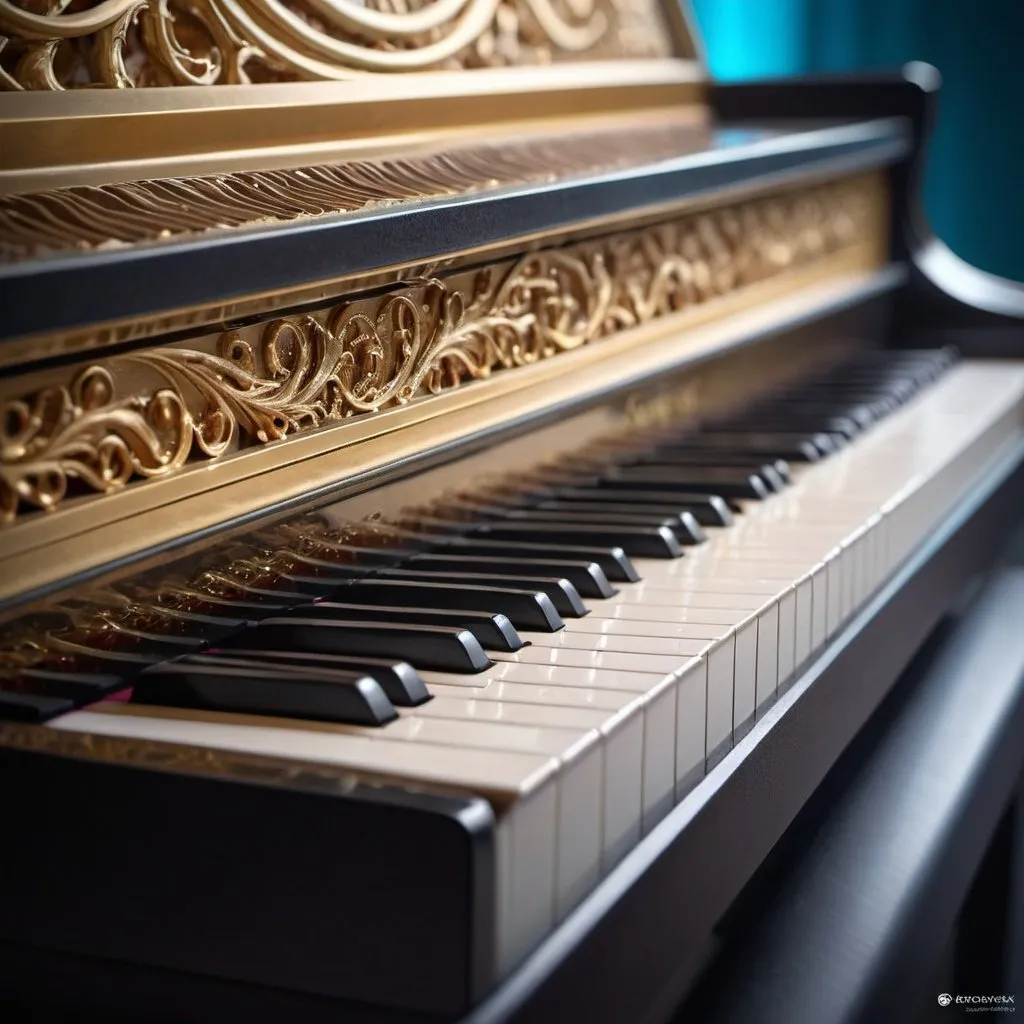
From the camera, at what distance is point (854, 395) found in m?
2.18

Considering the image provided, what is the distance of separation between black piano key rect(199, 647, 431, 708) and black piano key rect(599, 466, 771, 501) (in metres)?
0.67

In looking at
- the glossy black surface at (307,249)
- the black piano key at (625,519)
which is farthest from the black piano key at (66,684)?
the black piano key at (625,519)

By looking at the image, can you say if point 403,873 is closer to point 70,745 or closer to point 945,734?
point 70,745

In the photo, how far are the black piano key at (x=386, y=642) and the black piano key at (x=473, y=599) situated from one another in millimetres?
96

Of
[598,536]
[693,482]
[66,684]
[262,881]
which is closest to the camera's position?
[262,881]

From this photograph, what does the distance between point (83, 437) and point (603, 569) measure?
1.74ft

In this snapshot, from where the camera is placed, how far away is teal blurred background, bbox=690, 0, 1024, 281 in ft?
13.9

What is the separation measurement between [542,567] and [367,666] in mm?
318

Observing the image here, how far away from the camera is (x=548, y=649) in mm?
1051

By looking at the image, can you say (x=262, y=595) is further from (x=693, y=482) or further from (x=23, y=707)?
(x=693, y=482)

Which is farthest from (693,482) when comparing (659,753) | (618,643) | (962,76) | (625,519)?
(962,76)

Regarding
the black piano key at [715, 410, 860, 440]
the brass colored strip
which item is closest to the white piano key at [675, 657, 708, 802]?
the brass colored strip

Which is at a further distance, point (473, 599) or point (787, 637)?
point (787, 637)

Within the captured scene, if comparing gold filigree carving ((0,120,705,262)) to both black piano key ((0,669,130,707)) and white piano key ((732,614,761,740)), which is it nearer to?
black piano key ((0,669,130,707))
